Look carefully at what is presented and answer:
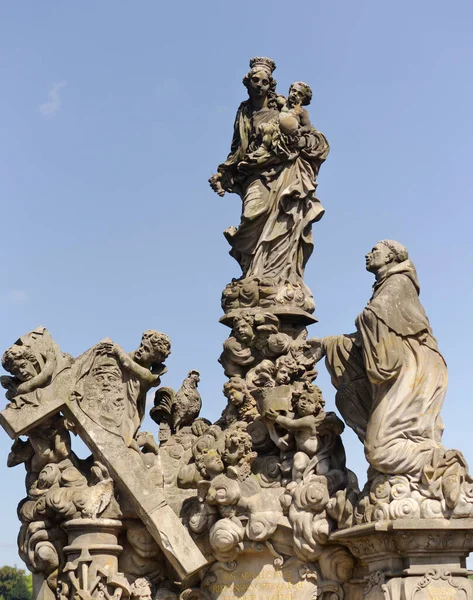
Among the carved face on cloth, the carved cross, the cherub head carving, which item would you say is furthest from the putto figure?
the carved cross

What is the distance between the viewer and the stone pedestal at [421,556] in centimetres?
1142

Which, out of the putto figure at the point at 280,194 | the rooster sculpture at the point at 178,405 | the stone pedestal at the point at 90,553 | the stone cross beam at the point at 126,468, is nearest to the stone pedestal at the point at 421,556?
the stone cross beam at the point at 126,468

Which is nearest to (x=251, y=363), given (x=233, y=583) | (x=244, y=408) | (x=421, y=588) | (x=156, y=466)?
(x=244, y=408)

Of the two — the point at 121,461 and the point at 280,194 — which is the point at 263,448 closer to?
the point at 121,461

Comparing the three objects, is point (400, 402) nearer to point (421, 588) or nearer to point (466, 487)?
point (466, 487)

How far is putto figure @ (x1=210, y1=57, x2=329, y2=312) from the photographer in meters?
14.4

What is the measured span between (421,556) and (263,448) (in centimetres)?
252

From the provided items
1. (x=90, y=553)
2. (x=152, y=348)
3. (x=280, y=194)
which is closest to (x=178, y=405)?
(x=152, y=348)

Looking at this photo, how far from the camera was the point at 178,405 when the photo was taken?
47.2ft

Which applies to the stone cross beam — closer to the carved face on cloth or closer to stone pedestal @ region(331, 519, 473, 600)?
the carved face on cloth

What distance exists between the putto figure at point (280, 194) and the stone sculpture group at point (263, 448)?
0.9 inches

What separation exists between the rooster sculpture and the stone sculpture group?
0.02 metres

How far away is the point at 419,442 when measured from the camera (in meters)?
11.9

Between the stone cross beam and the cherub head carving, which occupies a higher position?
the cherub head carving
